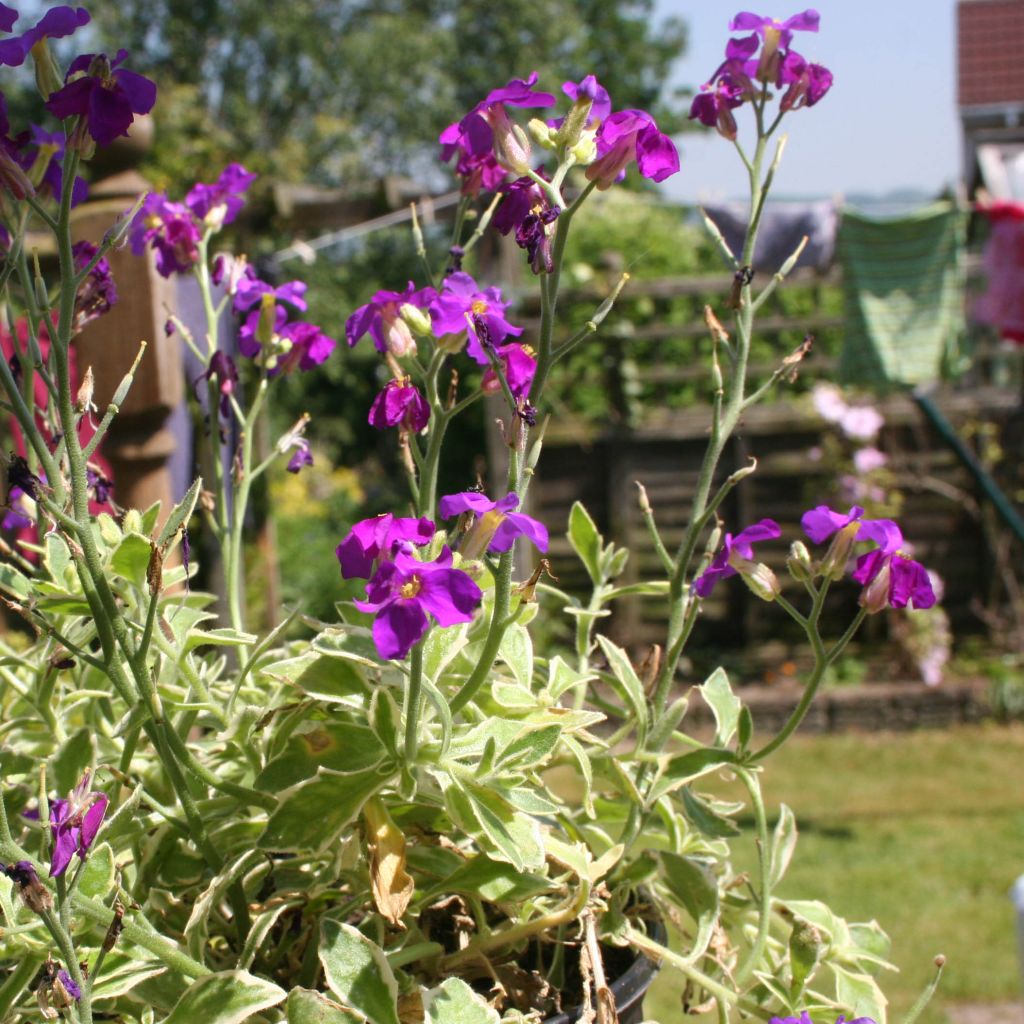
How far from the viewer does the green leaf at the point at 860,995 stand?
0.86m

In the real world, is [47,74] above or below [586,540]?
above

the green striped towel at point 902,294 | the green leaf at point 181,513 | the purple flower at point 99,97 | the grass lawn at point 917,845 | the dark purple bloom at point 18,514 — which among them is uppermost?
the purple flower at point 99,97

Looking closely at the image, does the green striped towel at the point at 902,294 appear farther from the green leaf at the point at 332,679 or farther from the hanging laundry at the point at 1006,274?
the green leaf at the point at 332,679

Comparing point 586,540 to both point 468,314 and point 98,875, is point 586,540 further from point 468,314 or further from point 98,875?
point 98,875

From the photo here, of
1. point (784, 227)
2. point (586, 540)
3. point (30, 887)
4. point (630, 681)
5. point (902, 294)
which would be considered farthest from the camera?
point (784, 227)

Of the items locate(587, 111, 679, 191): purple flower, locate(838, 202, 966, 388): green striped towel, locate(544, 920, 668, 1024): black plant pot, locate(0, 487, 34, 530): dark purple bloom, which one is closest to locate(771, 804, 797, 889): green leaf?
locate(544, 920, 668, 1024): black plant pot

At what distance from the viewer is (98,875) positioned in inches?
28.4

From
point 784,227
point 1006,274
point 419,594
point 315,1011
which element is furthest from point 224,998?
point 784,227

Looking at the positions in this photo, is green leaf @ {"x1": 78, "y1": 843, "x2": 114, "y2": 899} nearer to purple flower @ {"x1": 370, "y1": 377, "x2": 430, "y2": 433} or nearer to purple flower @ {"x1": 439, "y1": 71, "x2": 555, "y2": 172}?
purple flower @ {"x1": 370, "y1": 377, "x2": 430, "y2": 433}

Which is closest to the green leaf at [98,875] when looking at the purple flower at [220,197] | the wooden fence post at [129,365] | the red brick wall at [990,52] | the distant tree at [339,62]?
the purple flower at [220,197]

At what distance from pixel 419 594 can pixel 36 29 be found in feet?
1.18

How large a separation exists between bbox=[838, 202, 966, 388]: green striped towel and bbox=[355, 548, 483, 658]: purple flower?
17.4ft

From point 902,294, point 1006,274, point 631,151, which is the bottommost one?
point 902,294

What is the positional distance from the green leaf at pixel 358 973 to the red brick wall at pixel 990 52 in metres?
15.7
